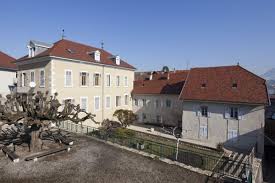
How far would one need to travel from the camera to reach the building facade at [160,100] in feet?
99.8

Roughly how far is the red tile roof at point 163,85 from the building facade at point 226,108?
203 inches

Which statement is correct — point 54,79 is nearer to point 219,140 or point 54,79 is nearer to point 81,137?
point 81,137

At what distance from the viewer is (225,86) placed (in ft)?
76.2

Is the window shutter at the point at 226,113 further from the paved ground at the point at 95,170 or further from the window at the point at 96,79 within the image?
the window at the point at 96,79

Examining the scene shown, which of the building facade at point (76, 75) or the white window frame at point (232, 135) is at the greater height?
the building facade at point (76, 75)

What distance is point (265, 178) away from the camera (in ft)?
52.2

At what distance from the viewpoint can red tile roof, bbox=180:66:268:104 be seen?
21.1m

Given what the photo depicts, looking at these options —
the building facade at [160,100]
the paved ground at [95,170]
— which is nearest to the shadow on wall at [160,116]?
the building facade at [160,100]

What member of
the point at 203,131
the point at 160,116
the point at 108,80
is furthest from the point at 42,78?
the point at 203,131

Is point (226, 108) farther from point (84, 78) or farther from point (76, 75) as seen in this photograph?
point (76, 75)

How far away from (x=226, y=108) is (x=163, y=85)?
12538 mm

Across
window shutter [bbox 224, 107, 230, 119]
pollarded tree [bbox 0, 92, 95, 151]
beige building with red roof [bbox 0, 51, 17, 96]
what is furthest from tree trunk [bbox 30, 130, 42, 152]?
window shutter [bbox 224, 107, 230, 119]

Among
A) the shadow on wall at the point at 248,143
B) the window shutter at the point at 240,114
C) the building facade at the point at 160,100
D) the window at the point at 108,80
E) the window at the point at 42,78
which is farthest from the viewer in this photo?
the building facade at the point at 160,100

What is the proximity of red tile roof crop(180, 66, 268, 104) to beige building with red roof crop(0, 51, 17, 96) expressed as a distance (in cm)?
2408
